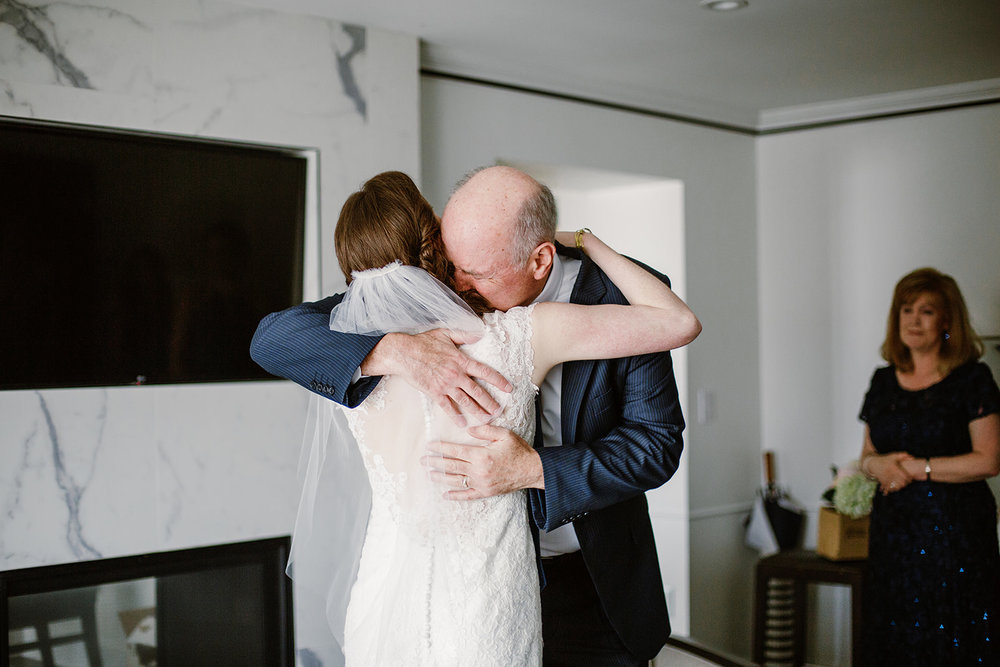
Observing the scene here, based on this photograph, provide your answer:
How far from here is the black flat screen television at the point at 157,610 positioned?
2.70 metres

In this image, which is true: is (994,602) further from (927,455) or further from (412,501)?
(412,501)

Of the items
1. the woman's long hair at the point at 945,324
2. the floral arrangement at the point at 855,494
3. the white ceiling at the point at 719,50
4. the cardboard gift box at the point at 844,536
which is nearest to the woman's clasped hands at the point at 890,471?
the floral arrangement at the point at 855,494

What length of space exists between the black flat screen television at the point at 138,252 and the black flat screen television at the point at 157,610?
1.89 ft

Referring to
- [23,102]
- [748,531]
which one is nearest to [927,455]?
[748,531]

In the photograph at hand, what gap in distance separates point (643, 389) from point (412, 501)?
476mm

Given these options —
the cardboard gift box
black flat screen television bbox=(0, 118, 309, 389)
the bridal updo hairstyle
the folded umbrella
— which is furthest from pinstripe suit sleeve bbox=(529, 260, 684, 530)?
the folded umbrella

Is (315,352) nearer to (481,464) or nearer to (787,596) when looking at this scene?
(481,464)

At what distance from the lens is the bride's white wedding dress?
56.9 inches

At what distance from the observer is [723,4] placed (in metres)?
3.03

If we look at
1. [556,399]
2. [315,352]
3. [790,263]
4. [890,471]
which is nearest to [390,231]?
[315,352]

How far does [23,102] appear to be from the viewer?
260cm

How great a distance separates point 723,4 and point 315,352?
85.7 inches

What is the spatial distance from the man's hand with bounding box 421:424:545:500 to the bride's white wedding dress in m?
0.02

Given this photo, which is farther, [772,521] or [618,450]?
[772,521]
